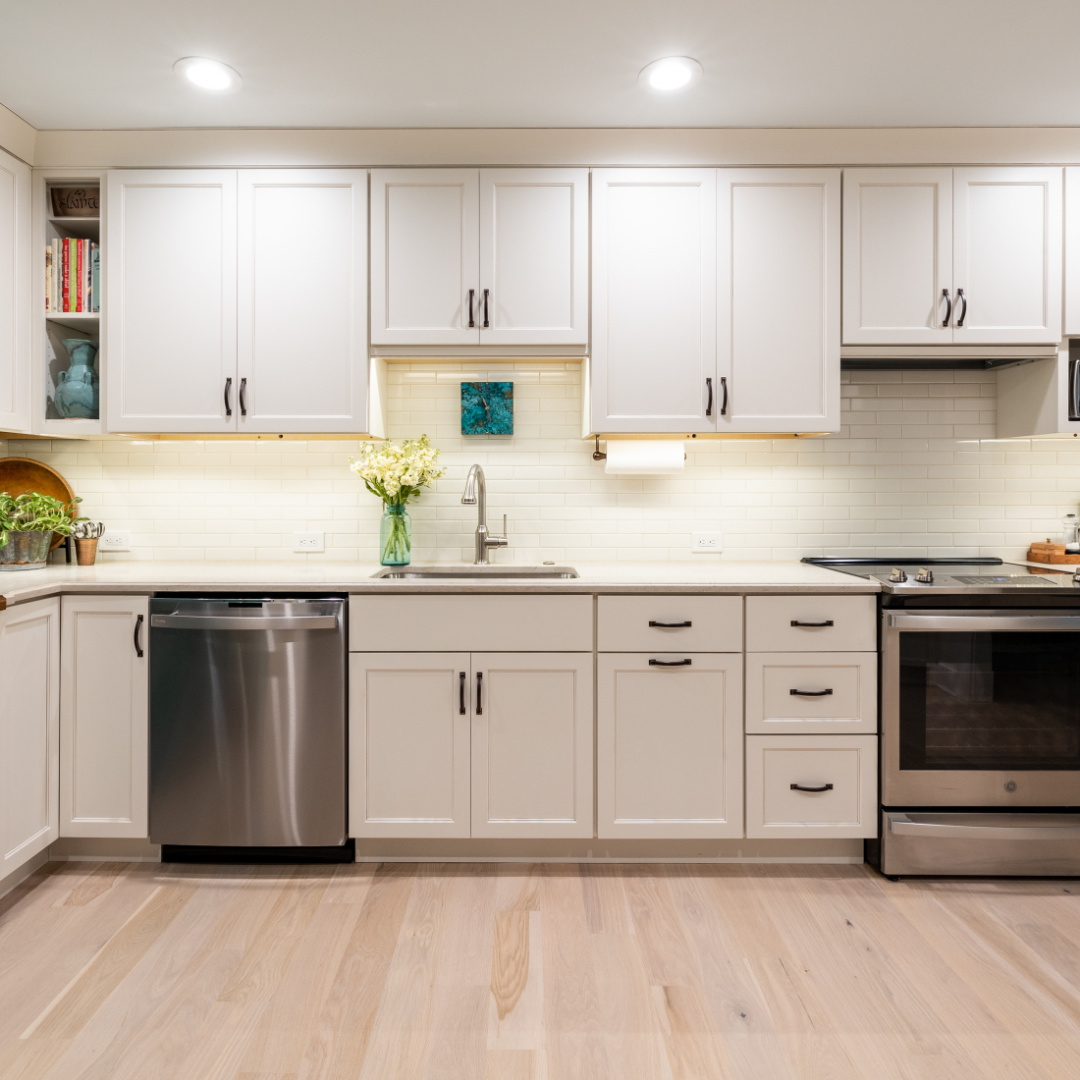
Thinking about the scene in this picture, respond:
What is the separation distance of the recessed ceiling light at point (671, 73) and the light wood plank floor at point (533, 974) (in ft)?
8.04

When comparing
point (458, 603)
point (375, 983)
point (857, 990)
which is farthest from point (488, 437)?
point (857, 990)

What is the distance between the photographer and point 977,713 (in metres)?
2.37

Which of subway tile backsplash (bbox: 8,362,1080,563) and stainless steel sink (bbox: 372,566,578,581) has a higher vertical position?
subway tile backsplash (bbox: 8,362,1080,563)

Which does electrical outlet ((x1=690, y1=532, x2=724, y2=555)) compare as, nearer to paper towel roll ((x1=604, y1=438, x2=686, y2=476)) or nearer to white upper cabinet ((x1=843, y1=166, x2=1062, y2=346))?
paper towel roll ((x1=604, y1=438, x2=686, y2=476))

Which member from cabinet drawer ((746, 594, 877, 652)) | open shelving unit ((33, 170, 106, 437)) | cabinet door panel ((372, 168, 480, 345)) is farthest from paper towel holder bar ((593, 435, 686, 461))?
open shelving unit ((33, 170, 106, 437))

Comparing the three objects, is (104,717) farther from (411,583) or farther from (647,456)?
(647,456)

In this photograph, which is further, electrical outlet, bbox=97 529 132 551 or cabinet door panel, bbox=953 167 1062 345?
electrical outlet, bbox=97 529 132 551

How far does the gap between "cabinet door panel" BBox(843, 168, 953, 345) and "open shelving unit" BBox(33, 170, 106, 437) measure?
8.49ft

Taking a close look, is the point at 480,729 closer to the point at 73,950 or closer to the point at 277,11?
the point at 73,950

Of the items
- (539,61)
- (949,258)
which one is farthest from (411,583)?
(949,258)

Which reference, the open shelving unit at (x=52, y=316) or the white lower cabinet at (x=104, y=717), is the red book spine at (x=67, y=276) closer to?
the open shelving unit at (x=52, y=316)

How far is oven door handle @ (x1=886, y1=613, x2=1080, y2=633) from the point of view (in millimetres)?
2338

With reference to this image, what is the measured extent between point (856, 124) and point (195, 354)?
239cm

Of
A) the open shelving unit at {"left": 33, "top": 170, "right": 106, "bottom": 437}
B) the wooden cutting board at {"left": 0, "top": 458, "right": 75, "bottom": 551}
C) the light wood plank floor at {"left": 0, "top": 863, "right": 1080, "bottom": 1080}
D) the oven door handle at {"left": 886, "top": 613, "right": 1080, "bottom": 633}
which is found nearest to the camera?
the light wood plank floor at {"left": 0, "top": 863, "right": 1080, "bottom": 1080}
